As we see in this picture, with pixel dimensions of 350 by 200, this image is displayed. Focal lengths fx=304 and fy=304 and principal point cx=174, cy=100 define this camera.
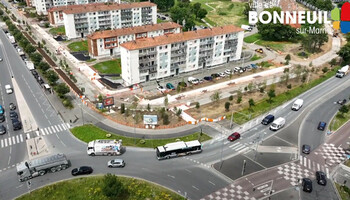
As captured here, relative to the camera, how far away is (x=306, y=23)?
149 metres

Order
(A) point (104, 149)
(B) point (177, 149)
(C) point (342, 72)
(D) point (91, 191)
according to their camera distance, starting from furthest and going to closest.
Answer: (C) point (342, 72) → (A) point (104, 149) → (B) point (177, 149) → (D) point (91, 191)

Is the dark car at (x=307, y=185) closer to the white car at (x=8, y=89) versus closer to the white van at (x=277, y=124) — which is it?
the white van at (x=277, y=124)

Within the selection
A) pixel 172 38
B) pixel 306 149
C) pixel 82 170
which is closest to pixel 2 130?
pixel 82 170

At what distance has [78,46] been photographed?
137 metres

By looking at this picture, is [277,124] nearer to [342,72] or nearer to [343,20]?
[342,72]

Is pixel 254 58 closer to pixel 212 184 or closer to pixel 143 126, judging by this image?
pixel 143 126

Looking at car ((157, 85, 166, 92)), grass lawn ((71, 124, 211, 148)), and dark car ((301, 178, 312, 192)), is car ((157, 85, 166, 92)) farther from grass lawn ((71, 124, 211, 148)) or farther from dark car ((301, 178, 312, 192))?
dark car ((301, 178, 312, 192))

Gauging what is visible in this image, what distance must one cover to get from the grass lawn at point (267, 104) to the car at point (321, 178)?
78.6 ft

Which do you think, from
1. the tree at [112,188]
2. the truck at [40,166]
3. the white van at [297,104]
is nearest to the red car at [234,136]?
the white van at [297,104]

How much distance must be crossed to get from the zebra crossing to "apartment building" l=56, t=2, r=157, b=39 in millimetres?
79534

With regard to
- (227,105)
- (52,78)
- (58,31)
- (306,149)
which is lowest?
(306,149)

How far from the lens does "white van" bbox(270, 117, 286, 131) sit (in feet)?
252

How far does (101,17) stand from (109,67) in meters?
46.4

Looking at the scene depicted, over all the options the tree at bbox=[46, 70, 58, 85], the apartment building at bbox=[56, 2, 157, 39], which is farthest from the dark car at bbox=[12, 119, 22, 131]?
the apartment building at bbox=[56, 2, 157, 39]
